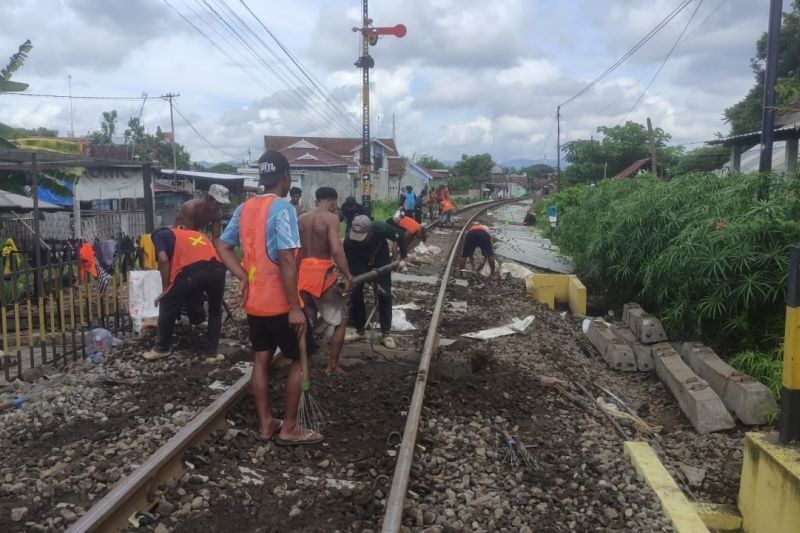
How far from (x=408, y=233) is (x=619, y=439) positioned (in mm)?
4051

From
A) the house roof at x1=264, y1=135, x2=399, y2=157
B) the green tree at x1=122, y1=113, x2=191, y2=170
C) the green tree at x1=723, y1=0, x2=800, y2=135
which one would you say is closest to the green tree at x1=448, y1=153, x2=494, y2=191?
the house roof at x1=264, y1=135, x2=399, y2=157

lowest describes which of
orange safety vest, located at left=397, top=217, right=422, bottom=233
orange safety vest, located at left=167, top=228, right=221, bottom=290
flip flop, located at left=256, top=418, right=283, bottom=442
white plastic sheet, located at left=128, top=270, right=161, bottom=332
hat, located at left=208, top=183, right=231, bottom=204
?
flip flop, located at left=256, top=418, right=283, bottom=442

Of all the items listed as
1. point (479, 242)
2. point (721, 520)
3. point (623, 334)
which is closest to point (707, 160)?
point (479, 242)

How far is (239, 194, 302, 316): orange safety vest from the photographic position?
4395 mm

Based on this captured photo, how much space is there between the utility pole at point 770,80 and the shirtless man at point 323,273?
5.86m

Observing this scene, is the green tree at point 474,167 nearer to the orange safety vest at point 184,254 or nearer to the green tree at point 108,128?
the green tree at point 108,128

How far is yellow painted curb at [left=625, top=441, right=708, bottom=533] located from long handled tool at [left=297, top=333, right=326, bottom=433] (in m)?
2.13

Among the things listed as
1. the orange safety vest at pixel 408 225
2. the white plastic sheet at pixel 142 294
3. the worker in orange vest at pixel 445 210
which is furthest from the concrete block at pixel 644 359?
the worker in orange vest at pixel 445 210

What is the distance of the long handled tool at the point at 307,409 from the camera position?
4.63 metres

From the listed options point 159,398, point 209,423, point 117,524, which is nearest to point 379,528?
point 117,524

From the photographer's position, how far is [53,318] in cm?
679

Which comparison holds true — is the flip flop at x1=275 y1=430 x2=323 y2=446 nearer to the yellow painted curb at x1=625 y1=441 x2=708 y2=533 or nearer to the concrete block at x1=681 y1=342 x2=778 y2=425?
the yellow painted curb at x1=625 y1=441 x2=708 y2=533

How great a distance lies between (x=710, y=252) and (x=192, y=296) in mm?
5231

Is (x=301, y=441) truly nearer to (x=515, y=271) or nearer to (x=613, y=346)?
(x=613, y=346)
